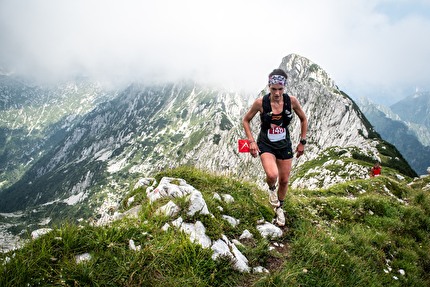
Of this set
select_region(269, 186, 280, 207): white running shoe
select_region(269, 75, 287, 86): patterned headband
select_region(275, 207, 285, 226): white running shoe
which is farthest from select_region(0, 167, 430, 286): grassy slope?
select_region(269, 75, 287, 86): patterned headband

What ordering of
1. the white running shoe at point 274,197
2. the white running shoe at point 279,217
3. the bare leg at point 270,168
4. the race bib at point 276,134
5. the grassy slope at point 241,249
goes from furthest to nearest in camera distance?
1. the race bib at point 276,134
2. the white running shoe at point 274,197
3. the bare leg at point 270,168
4. the white running shoe at point 279,217
5. the grassy slope at point 241,249

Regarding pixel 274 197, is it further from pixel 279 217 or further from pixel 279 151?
pixel 279 151

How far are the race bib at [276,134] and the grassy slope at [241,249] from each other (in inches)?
77.3

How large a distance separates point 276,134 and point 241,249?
3.96 m

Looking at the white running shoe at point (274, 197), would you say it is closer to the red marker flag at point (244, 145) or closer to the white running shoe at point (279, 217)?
the white running shoe at point (279, 217)

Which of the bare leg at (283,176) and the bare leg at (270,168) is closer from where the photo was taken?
the bare leg at (270,168)

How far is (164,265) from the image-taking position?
14.8 feet

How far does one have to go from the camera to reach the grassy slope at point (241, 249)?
4113 millimetres

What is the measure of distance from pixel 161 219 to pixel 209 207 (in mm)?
1366

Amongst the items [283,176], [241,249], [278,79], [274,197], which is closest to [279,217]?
[274,197]

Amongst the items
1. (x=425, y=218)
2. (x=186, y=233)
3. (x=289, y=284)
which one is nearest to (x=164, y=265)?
(x=186, y=233)

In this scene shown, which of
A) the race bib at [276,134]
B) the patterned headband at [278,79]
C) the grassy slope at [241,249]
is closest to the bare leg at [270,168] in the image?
the race bib at [276,134]

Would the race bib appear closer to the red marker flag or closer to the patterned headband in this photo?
the red marker flag

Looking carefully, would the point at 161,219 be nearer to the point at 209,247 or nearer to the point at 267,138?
the point at 209,247
